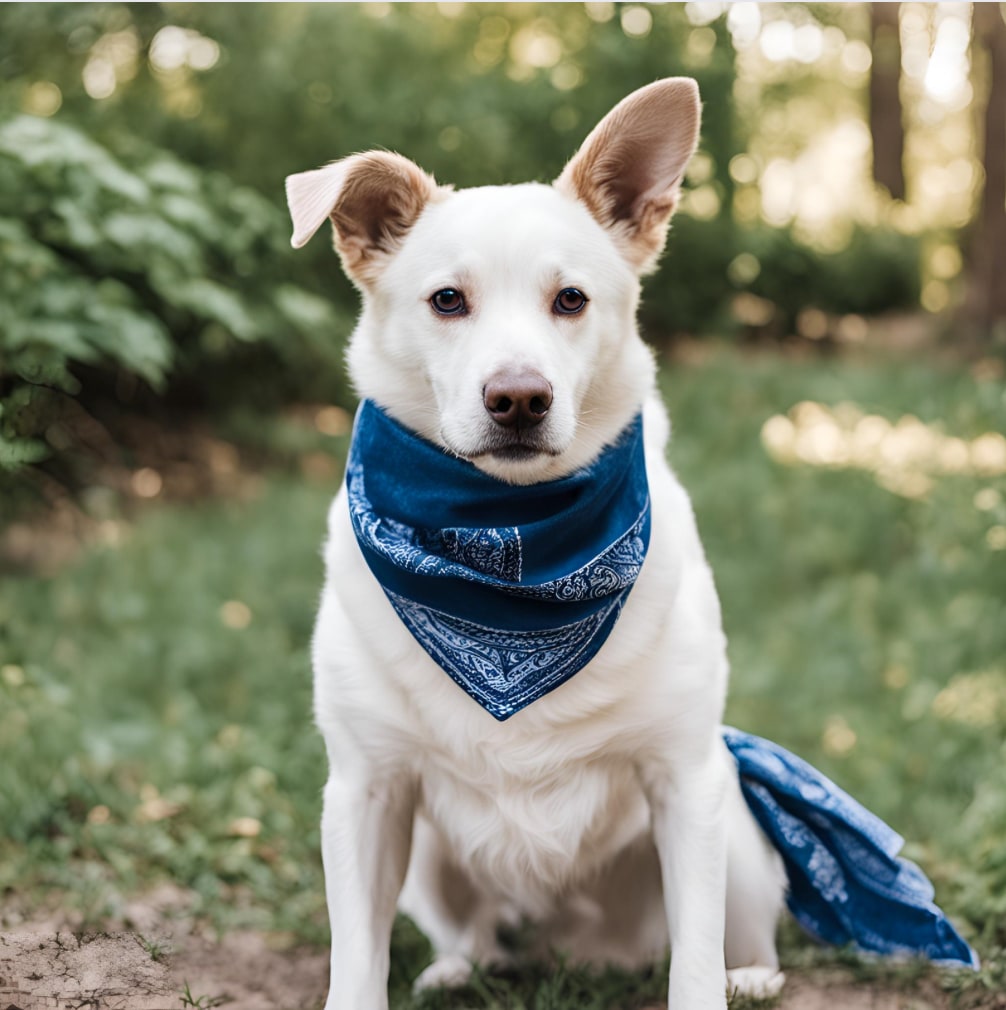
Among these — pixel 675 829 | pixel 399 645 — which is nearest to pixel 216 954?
pixel 399 645

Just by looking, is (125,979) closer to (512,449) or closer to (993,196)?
(512,449)

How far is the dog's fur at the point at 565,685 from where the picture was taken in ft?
7.71

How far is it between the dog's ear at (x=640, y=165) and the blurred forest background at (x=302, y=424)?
1472mm

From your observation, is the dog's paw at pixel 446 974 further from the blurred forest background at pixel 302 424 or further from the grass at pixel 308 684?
the blurred forest background at pixel 302 424

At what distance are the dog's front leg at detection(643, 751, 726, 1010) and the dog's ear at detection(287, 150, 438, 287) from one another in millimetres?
1290

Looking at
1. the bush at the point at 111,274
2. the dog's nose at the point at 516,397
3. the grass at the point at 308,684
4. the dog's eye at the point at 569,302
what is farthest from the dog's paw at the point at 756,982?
the bush at the point at 111,274

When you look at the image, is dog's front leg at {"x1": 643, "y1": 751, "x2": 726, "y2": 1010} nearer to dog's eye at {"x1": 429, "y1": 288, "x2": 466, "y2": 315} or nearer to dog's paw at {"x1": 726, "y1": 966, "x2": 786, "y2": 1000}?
dog's paw at {"x1": 726, "y1": 966, "x2": 786, "y2": 1000}

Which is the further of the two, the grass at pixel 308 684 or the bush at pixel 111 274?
the bush at pixel 111 274

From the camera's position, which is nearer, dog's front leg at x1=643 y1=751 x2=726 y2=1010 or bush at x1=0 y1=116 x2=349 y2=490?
dog's front leg at x1=643 y1=751 x2=726 y2=1010

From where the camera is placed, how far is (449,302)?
2.40 meters

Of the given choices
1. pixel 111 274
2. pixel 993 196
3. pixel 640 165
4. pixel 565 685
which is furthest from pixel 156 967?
pixel 993 196

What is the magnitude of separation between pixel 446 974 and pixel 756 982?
2.47 ft

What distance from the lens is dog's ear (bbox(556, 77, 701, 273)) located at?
7.95 ft

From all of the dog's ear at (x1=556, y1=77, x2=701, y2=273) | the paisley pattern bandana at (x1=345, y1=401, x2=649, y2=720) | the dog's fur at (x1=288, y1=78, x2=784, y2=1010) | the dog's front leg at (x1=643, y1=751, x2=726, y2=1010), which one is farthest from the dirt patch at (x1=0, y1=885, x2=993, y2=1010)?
the dog's ear at (x1=556, y1=77, x2=701, y2=273)
